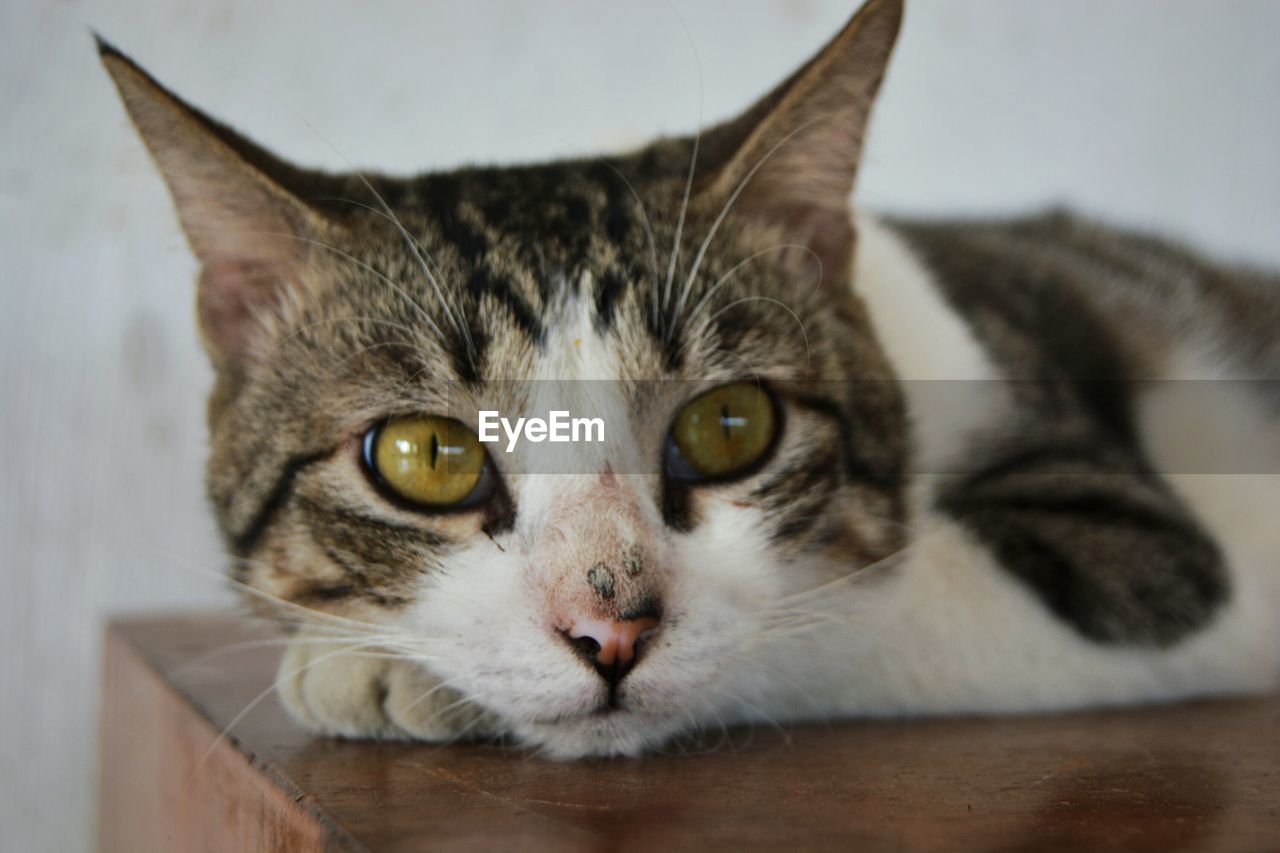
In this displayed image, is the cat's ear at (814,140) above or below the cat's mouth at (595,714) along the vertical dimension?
above

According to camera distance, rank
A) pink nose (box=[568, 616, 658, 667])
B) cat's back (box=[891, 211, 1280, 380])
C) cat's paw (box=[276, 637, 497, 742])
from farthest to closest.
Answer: cat's back (box=[891, 211, 1280, 380]) < cat's paw (box=[276, 637, 497, 742]) < pink nose (box=[568, 616, 658, 667])

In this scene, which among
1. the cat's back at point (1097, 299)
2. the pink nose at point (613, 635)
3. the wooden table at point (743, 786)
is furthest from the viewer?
the cat's back at point (1097, 299)

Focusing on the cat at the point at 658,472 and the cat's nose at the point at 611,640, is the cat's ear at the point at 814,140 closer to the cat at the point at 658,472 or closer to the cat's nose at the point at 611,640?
the cat at the point at 658,472

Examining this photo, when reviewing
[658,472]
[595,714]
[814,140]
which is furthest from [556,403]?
[814,140]

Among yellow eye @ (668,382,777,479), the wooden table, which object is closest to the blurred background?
the wooden table

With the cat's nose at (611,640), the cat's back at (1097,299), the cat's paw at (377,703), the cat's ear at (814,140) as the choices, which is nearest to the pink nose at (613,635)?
the cat's nose at (611,640)

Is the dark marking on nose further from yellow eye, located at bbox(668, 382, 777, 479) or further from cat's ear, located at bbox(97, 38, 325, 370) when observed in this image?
cat's ear, located at bbox(97, 38, 325, 370)

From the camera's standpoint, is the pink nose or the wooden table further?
the pink nose

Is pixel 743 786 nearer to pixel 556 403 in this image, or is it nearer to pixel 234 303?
pixel 556 403

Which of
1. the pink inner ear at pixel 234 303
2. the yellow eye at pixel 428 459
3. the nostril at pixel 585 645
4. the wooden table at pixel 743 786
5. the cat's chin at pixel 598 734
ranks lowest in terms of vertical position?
the wooden table at pixel 743 786
